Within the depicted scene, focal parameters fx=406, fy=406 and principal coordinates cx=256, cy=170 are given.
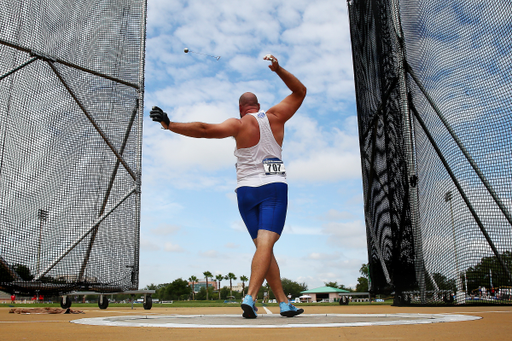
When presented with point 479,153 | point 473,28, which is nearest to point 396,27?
point 473,28

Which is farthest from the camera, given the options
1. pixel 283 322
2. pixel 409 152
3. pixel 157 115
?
pixel 409 152

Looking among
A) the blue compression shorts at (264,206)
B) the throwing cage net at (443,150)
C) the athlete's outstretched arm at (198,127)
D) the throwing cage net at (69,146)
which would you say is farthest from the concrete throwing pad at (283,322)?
the throwing cage net at (69,146)

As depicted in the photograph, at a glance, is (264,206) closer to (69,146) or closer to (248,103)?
(248,103)

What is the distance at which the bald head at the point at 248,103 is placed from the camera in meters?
3.53

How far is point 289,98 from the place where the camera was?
3.54 metres

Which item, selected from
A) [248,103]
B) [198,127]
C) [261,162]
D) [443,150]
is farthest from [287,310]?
[443,150]

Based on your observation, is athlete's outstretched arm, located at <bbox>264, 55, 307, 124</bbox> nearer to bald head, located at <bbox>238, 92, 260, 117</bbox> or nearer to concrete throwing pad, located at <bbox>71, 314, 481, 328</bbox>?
bald head, located at <bbox>238, 92, 260, 117</bbox>

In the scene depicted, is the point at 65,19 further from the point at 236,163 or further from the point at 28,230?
the point at 236,163

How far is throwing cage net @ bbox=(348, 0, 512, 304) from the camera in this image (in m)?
4.33

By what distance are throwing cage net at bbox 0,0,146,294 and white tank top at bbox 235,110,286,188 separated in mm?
3707

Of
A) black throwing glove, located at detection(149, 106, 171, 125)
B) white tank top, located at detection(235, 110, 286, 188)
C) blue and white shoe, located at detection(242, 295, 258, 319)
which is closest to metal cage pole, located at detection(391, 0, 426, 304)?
white tank top, located at detection(235, 110, 286, 188)

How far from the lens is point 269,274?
329 cm

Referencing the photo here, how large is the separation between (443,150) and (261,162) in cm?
309

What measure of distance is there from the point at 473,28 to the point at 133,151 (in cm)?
542
